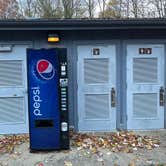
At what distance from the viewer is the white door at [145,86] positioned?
7535 millimetres

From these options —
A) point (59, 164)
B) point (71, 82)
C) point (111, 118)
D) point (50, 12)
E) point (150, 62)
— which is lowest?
point (59, 164)

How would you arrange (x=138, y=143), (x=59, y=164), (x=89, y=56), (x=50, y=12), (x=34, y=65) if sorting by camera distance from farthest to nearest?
(x=50, y=12) < (x=89, y=56) < (x=138, y=143) < (x=34, y=65) < (x=59, y=164)

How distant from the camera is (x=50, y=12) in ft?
78.4

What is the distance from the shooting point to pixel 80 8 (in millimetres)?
25766

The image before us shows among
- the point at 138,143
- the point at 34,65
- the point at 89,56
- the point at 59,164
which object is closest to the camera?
the point at 59,164

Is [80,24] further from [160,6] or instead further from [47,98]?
[160,6]

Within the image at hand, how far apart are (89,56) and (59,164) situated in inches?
111

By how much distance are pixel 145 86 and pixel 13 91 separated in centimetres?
316

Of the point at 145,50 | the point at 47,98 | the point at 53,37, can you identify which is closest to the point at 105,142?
the point at 47,98

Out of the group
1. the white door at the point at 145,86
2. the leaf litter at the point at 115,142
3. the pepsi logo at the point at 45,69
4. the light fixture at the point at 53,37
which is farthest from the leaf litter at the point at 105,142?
the light fixture at the point at 53,37

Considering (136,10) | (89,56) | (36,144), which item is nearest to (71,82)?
(89,56)

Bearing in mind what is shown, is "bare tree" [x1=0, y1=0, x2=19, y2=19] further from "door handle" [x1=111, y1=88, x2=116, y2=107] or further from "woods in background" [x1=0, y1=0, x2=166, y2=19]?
"door handle" [x1=111, y1=88, x2=116, y2=107]

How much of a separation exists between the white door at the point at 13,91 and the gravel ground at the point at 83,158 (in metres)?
1.24

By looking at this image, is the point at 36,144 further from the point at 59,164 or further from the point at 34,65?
the point at 34,65
